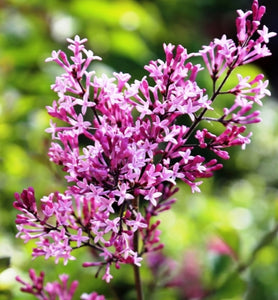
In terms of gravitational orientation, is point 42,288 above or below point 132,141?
below

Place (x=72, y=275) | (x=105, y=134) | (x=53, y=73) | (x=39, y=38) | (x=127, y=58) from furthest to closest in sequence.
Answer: (x=127, y=58) → (x=39, y=38) → (x=53, y=73) → (x=72, y=275) → (x=105, y=134)

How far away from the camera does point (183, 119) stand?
296 centimetres

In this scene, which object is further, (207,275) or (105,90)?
(207,275)

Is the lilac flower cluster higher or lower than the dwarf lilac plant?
lower

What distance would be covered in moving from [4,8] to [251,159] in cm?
144

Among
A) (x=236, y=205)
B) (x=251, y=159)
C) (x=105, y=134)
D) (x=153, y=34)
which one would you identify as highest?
(x=153, y=34)

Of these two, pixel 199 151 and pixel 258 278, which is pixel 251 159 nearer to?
pixel 199 151

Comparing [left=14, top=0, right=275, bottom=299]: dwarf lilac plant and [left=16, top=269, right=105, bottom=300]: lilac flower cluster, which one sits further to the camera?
[left=16, top=269, right=105, bottom=300]: lilac flower cluster

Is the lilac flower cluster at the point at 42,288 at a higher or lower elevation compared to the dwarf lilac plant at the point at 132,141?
lower

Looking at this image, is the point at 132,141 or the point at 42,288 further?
the point at 42,288

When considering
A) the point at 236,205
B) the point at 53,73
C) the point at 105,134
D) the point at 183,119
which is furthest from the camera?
the point at 183,119

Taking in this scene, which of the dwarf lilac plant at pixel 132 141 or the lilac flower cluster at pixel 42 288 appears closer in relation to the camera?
the dwarf lilac plant at pixel 132 141

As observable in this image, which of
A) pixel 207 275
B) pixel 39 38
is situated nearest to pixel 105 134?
pixel 207 275

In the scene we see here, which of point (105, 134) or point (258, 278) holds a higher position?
point (105, 134)
